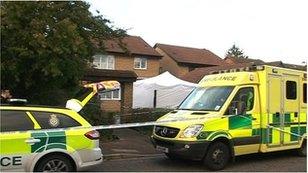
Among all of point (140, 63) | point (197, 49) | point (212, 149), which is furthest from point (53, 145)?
point (197, 49)

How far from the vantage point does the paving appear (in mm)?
13080

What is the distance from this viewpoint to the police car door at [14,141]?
8.16 m

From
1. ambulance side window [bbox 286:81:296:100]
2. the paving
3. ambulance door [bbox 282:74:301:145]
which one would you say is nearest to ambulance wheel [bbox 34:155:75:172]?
the paving

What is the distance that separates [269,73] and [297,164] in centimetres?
235

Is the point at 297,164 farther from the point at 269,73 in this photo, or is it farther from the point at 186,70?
the point at 186,70

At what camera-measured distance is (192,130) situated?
10.6m

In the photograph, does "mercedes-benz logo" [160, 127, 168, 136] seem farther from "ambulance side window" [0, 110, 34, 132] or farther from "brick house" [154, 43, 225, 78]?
"brick house" [154, 43, 225, 78]

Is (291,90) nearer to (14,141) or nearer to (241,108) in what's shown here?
(241,108)

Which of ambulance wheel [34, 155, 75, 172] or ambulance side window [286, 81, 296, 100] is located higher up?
ambulance side window [286, 81, 296, 100]

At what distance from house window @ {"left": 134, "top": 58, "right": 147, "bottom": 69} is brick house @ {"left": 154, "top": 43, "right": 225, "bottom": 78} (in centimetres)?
649

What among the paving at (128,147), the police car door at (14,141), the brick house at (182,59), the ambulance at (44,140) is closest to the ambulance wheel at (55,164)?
the ambulance at (44,140)

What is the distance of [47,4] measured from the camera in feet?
42.2

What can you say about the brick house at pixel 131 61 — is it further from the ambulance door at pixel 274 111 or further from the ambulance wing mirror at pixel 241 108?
the ambulance wing mirror at pixel 241 108

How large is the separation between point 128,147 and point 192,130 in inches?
174
